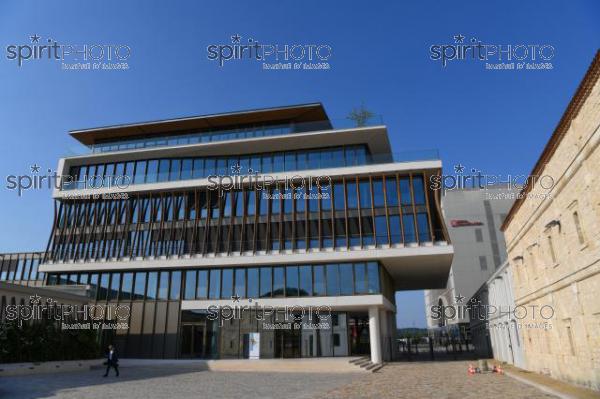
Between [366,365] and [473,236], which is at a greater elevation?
[473,236]

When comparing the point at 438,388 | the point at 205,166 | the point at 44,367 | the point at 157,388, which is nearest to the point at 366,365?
the point at 438,388

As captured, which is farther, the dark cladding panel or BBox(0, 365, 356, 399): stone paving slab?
the dark cladding panel

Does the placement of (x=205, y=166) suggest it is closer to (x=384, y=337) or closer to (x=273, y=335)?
(x=273, y=335)

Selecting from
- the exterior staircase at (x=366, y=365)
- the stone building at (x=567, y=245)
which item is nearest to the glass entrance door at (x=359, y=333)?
the exterior staircase at (x=366, y=365)

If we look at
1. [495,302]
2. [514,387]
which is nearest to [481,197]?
[495,302]

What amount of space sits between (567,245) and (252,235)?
73.5 feet

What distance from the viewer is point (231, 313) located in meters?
32.3

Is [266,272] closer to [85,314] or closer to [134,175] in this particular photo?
[85,314]

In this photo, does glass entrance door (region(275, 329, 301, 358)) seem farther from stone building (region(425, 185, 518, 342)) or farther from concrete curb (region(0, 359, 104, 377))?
stone building (region(425, 185, 518, 342))

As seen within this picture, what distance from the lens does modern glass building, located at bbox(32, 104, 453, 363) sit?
103ft

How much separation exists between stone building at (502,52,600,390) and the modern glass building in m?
9.74

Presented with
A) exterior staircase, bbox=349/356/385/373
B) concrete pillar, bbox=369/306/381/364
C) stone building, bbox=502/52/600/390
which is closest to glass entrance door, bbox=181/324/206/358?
exterior staircase, bbox=349/356/385/373

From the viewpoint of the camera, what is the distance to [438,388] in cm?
1705

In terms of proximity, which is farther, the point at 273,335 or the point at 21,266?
the point at 21,266
